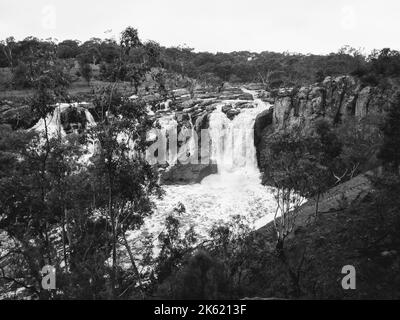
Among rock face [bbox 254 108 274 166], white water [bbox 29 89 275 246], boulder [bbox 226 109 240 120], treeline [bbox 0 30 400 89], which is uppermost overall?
treeline [bbox 0 30 400 89]

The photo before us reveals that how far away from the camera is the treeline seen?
642 inches

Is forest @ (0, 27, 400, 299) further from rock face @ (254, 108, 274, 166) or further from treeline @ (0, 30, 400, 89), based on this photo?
rock face @ (254, 108, 274, 166)

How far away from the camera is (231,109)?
142ft

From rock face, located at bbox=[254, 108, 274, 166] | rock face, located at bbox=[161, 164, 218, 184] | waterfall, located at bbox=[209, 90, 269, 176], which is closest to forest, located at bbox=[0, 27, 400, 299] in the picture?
rock face, located at bbox=[161, 164, 218, 184]

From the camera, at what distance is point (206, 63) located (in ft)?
368

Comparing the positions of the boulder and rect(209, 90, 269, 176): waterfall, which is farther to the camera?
the boulder

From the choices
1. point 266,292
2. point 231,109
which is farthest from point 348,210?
point 231,109

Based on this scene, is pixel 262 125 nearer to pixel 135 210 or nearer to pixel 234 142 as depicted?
pixel 234 142

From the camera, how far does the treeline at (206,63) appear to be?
1630 cm

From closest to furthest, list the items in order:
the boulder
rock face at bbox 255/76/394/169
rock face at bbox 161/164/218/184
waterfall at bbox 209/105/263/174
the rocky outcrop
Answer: rock face at bbox 255/76/394/169 < rock face at bbox 161/164/218/184 < waterfall at bbox 209/105/263/174 < the boulder < the rocky outcrop

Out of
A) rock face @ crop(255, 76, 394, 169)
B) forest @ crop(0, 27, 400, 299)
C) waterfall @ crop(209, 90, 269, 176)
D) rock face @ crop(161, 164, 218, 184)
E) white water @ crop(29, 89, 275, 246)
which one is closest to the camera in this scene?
forest @ crop(0, 27, 400, 299)

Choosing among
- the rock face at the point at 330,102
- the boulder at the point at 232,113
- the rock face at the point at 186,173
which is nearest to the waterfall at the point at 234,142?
the boulder at the point at 232,113
